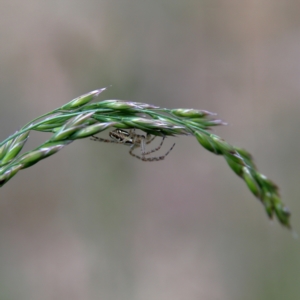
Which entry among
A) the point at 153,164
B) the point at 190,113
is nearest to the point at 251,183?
the point at 190,113

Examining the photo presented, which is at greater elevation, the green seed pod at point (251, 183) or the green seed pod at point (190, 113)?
the green seed pod at point (190, 113)

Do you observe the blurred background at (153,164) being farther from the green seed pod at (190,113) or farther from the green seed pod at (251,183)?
the green seed pod at (251,183)

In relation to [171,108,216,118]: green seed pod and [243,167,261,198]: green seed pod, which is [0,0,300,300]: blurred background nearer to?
[171,108,216,118]: green seed pod

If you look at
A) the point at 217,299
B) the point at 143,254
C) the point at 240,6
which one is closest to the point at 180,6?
the point at 240,6

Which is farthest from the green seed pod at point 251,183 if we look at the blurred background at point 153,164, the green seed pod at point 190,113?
the blurred background at point 153,164

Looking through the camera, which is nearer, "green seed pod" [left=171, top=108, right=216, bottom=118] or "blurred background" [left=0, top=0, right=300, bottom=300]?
"green seed pod" [left=171, top=108, right=216, bottom=118]

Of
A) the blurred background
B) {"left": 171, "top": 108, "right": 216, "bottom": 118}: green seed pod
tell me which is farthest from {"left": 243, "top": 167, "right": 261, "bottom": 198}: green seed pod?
the blurred background

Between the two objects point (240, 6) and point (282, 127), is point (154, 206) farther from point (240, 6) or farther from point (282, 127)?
point (240, 6)

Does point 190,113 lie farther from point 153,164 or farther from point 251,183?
point 153,164
